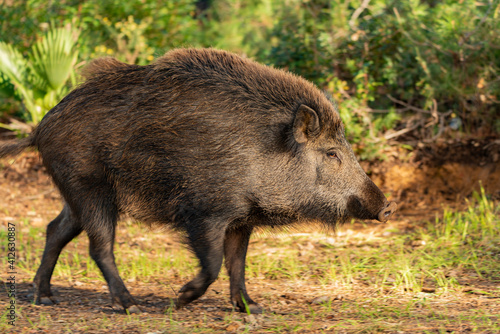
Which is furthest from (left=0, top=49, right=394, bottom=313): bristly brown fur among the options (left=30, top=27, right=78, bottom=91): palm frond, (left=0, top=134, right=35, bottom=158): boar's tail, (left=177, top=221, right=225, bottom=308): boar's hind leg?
(left=30, top=27, right=78, bottom=91): palm frond

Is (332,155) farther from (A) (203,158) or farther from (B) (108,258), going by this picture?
(B) (108,258)

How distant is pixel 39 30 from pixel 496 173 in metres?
6.74

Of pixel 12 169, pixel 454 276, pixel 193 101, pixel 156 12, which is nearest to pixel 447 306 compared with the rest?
pixel 454 276

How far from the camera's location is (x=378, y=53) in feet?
23.5

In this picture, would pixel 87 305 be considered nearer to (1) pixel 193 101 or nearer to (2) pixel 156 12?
(1) pixel 193 101

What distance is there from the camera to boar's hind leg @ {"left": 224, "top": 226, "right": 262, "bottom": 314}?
13.7ft

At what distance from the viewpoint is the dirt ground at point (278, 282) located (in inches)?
152

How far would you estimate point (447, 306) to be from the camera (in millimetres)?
3936

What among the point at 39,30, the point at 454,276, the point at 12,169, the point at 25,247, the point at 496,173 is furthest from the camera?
the point at 39,30

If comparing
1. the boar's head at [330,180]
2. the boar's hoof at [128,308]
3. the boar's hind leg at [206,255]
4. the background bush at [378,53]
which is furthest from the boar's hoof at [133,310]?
the background bush at [378,53]

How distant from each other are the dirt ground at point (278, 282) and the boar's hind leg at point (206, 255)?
197 mm

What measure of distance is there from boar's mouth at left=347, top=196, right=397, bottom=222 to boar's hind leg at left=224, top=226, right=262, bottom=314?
0.76 metres

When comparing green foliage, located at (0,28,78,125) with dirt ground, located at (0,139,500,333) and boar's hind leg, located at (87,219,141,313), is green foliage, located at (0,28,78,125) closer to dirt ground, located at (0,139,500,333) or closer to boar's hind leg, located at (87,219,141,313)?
dirt ground, located at (0,139,500,333)

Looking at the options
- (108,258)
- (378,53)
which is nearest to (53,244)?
(108,258)
